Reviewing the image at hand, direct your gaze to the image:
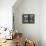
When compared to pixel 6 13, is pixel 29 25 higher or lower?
lower

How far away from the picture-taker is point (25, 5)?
215 inches

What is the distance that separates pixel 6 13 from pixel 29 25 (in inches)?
58.4

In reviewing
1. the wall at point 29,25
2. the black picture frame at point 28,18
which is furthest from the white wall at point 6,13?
the black picture frame at point 28,18

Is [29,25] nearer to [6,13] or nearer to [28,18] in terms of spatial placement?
[28,18]

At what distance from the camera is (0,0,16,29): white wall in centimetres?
439

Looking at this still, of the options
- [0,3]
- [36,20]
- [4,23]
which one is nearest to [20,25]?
[36,20]

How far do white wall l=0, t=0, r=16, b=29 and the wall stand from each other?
1.00 metres

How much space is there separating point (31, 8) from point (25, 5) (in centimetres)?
34

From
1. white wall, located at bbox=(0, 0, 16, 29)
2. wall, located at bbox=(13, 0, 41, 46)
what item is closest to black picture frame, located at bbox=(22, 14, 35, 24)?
wall, located at bbox=(13, 0, 41, 46)

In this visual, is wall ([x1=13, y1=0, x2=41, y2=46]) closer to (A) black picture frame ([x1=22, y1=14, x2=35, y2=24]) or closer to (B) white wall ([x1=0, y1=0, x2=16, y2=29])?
(A) black picture frame ([x1=22, y1=14, x2=35, y2=24])

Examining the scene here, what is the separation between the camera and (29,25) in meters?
5.43

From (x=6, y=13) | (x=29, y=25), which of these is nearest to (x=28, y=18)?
(x=29, y=25)

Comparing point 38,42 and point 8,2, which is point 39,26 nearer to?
point 38,42

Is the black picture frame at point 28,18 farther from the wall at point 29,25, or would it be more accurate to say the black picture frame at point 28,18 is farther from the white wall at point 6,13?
the white wall at point 6,13
